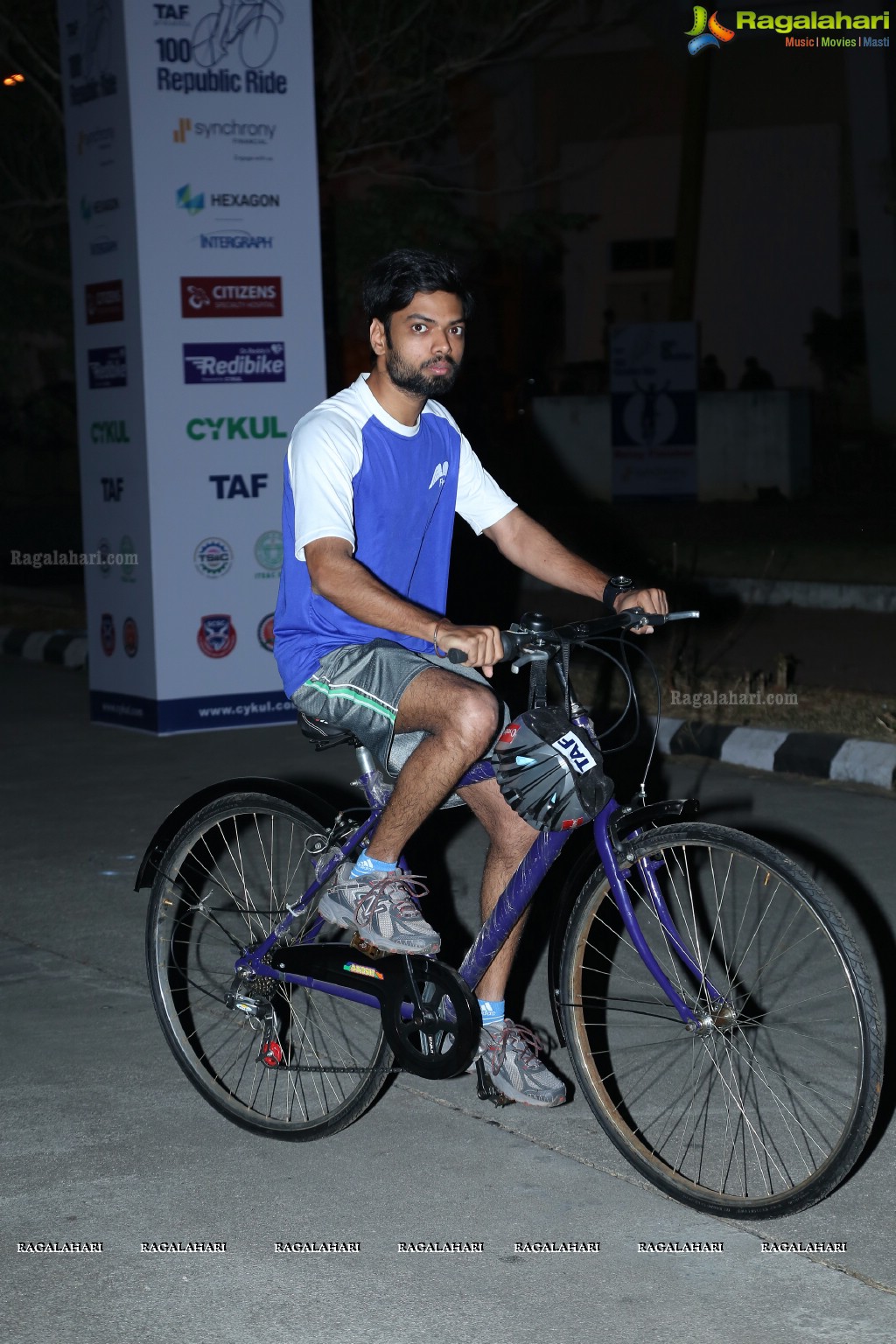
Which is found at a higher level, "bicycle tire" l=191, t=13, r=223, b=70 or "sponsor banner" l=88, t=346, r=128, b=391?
"bicycle tire" l=191, t=13, r=223, b=70

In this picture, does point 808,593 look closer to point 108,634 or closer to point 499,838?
point 108,634

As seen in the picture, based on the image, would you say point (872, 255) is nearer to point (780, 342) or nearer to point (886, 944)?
point (780, 342)

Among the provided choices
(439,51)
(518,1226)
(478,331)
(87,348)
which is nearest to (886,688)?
(87,348)

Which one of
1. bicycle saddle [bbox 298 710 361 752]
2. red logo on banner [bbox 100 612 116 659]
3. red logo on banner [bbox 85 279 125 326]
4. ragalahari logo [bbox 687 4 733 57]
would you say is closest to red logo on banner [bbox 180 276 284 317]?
red logo on banner [bbox 85 279 125 326]

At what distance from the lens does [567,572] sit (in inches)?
155

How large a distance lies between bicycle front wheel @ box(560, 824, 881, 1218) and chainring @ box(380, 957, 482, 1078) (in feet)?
0.79

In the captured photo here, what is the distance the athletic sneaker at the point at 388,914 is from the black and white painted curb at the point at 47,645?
821 cm

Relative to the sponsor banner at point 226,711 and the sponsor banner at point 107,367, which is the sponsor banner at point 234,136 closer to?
the sponsor banner at point 107,367

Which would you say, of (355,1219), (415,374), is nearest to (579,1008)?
(355,1219)

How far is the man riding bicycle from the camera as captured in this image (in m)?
3.51

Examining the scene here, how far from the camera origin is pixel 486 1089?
3.84 meters

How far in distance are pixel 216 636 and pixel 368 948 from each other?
219 inches

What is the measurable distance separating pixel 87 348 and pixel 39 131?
6668mm

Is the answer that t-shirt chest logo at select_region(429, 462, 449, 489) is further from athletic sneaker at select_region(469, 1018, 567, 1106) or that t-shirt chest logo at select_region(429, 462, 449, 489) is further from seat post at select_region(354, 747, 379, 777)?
athletic sneaker at select_region(469, 1018, 567, 1106)
